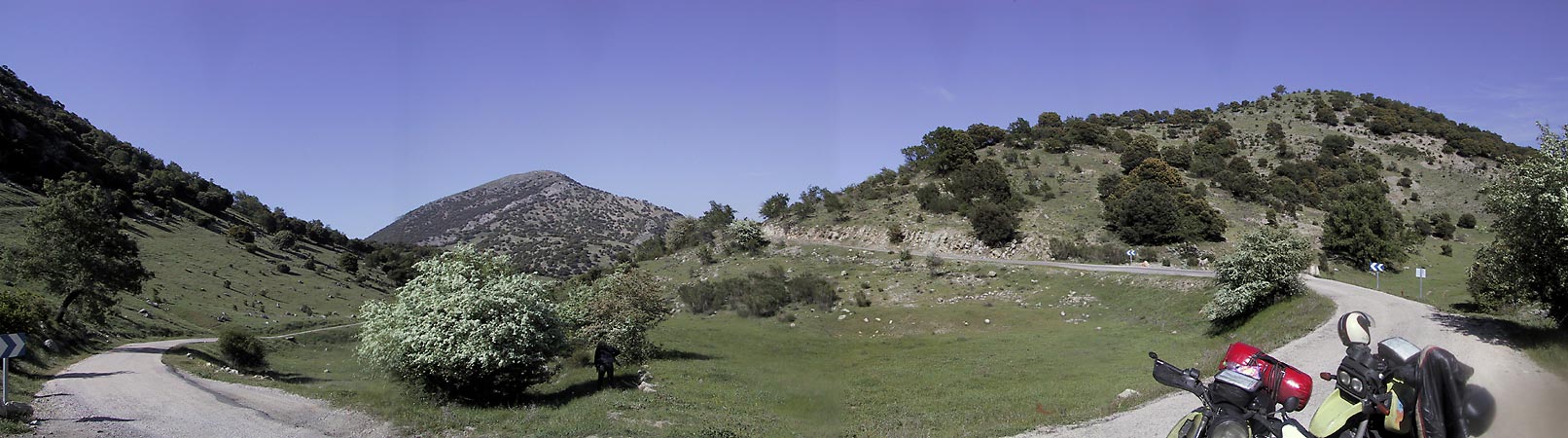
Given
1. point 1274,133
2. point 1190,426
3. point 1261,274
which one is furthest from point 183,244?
point 1274,133

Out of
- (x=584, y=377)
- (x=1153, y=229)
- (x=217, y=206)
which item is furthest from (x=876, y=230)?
(x=217, y=206)

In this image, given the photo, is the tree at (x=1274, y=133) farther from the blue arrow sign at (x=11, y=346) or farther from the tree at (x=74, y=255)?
the blue arrow sign at (x=11, y=346)

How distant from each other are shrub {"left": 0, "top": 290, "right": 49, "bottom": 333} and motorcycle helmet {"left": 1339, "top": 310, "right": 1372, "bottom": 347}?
28669 millimetres

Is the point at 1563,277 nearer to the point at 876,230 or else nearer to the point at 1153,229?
the point at 1153,229

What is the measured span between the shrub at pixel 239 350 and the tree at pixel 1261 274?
33946 mm

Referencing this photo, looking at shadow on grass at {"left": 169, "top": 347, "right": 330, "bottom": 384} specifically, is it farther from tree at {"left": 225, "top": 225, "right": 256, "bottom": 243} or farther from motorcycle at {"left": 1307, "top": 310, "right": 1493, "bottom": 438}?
tree at {"left": 225, "top": 225, "right": 256, "bottom": 243}

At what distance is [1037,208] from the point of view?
195 feet

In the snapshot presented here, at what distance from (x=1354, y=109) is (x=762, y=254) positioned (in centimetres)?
8299

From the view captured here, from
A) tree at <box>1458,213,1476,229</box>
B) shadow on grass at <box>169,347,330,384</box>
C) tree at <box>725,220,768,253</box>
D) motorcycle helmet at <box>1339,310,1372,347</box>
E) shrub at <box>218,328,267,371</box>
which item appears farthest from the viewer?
tree at <box>725,220,768,253</box>

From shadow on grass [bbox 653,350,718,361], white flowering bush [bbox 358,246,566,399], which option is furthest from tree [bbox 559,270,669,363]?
white flowering bush [bbox 358,246,566,399]

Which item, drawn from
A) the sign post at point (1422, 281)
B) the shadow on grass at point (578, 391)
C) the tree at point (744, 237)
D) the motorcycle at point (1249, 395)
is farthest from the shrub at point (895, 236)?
the motorcycle at point (1249, 395)

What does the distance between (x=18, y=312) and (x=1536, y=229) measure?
117 ft

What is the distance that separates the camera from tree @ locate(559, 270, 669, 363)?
2395 cm

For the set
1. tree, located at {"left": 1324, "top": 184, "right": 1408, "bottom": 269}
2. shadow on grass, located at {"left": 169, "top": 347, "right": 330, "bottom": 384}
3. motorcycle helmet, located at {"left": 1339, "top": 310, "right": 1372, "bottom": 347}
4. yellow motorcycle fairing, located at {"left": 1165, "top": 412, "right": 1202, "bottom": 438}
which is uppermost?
tree, located at {"left": 1324, "top": 184, "right": 1408, "bottom": 269}
